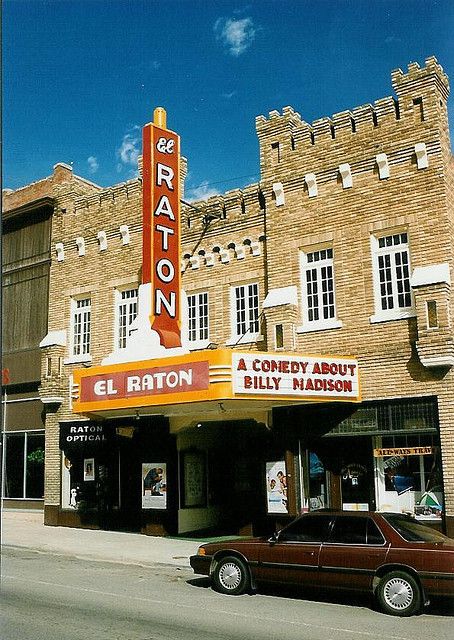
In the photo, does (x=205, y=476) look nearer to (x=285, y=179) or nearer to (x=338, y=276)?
(x=338, y=276)

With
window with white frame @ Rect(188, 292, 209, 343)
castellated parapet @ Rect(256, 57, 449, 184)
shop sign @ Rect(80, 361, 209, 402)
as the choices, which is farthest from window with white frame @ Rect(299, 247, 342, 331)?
shop sign @ Rect(80, 361, 209, 402)

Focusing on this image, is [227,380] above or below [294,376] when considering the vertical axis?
below

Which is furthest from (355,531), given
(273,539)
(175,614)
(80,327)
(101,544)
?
(80,327)

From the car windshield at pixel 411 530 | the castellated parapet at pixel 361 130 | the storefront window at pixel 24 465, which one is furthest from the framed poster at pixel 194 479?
the car windshield at pixel 411 530

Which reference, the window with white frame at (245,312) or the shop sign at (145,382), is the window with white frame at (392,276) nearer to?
the window with white frame at (245,312)

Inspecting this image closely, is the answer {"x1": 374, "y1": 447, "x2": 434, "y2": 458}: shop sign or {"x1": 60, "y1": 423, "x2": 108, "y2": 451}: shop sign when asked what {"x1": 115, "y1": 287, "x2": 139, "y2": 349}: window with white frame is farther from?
{"x1": 374, "y1": 447, "x2": 434, "y2": 458}: shop sign

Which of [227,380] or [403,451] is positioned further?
[403,451]

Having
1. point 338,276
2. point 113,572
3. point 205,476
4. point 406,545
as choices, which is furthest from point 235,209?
point 406,545

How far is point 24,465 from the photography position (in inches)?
960

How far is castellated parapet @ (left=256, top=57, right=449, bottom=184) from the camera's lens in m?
17.0

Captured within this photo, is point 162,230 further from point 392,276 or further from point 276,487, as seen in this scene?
point 276,487

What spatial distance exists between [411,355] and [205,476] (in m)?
7.71

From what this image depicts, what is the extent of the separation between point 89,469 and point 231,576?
37.4 ft

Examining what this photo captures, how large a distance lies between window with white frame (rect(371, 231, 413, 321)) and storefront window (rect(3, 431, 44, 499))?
12.7m
